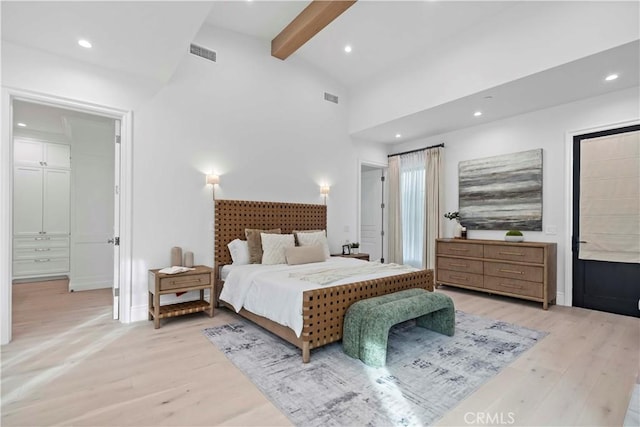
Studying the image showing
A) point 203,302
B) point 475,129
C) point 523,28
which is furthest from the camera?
point 475,129

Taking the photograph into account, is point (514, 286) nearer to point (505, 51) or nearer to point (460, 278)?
point (460, 278)

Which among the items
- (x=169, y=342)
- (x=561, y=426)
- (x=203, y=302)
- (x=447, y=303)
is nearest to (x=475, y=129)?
(x=447, y=303)

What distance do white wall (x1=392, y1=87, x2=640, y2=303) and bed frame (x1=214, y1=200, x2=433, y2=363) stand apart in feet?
7.04

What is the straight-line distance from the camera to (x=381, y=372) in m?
2.35

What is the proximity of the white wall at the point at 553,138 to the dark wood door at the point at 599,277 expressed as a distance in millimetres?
112

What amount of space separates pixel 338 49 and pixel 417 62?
1.18m

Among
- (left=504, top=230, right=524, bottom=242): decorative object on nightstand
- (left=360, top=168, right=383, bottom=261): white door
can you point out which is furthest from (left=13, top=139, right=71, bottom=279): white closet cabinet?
(left=504, top=230, right=524, bottom=242): decorative object on nightstand

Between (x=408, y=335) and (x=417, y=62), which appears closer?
(x=408, y=335)

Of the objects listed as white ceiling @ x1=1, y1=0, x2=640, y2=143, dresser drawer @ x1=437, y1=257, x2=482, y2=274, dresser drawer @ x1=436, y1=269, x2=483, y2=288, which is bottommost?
dresser drawer @ x1=436, y1=269, x2=483, y2=288

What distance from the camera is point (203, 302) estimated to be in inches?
146

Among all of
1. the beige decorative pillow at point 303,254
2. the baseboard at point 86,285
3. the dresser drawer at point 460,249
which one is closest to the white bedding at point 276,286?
the beige decorative pillow at point 303,254

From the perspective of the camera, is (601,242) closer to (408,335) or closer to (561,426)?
(408,335)

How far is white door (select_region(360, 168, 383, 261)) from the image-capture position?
22.3ft

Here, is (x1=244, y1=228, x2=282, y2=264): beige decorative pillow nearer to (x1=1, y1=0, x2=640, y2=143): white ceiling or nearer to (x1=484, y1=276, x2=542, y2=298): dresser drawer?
(x1=1, y1=0, x2=640, y2=143): white ceiling
